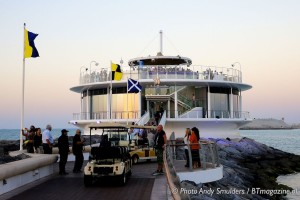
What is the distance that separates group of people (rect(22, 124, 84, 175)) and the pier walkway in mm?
1055

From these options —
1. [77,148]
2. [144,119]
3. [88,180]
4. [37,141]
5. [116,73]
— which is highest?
[116,73]

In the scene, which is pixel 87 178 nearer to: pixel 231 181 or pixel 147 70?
pixel 231 181

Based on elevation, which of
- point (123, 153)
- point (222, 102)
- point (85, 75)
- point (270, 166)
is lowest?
point (270, 166)

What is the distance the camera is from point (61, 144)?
18141 mm

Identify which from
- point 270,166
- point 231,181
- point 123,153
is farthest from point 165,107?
point 123,153

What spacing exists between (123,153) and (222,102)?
103 ft

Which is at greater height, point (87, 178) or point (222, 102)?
point (222, 102)

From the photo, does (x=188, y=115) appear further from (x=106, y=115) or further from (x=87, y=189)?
(x=87, y=189)

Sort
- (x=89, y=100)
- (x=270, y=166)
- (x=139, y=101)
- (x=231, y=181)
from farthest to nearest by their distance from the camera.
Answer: (x=89, y=100), (x=139, y=101), (x=270, y=166), (x=231, y=181)

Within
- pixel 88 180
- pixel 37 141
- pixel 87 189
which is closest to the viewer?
pixel 87 189

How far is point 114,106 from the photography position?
44.9 meters

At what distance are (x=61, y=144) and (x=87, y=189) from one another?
4384 mm

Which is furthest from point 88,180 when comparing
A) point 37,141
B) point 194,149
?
point 37,141

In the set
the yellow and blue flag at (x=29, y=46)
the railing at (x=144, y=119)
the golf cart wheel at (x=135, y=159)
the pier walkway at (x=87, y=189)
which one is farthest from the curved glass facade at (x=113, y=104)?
the pier walkway at (x=87, y=189)
